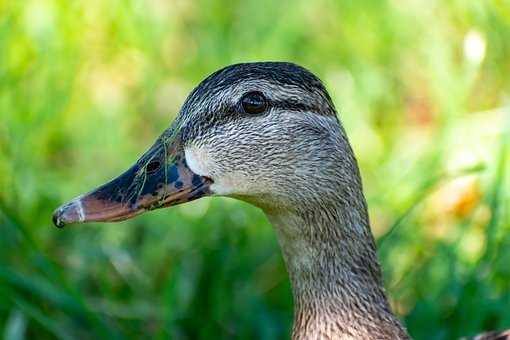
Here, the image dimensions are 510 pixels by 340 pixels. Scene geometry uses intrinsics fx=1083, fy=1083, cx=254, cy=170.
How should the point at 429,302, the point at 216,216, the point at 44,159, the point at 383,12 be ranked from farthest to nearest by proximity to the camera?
1. the point at 383,12
2. the point at 44,159
3. the point at 216,216
4. the point at 429,302

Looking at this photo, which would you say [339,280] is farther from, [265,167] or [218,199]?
[218,199]

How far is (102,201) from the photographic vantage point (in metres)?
2.49

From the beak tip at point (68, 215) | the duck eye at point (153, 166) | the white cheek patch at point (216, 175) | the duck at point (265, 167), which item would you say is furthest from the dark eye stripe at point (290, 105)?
the beak tip at point (68, 215)

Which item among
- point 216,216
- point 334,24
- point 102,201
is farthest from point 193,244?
point 334,24

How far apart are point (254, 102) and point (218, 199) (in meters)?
1.53

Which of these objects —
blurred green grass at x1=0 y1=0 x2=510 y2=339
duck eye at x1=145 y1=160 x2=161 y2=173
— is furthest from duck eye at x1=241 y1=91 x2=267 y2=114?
blurred green grass at x1=0 y1=0 x2=510 y2=339

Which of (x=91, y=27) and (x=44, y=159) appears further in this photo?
(x=91, y=27)

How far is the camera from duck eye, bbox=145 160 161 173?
2.53 metres

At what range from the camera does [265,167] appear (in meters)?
2.52

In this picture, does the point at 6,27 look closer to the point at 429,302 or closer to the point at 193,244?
the point at 193,244

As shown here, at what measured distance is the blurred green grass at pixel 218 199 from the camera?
331 centimetres

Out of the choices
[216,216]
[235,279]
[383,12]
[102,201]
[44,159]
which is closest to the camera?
[102,201]

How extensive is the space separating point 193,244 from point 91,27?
143cm

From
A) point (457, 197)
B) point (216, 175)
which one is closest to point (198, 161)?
point (216, 175)
